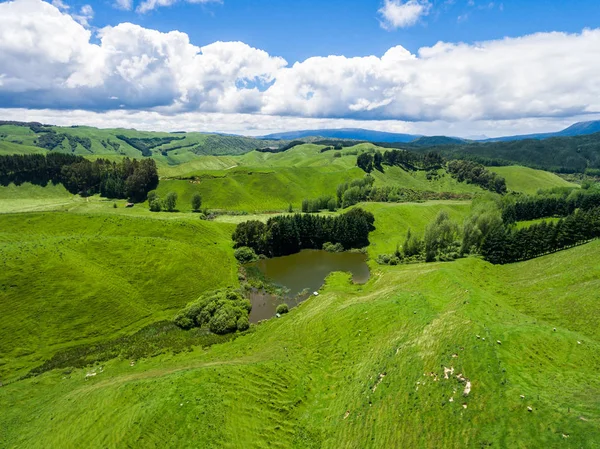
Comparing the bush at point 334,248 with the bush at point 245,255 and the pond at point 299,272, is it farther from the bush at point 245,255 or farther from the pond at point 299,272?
the bush at point 245,255

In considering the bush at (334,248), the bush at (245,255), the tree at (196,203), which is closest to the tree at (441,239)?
the bush at (334,248)

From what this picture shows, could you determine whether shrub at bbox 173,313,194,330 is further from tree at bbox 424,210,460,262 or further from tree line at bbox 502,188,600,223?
tree line at bbox 502,188,600,223

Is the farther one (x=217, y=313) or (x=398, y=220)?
(x=398, y=220)

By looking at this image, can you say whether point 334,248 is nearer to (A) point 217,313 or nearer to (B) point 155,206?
(A) point 217,313

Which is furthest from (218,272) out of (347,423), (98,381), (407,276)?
(347,423)

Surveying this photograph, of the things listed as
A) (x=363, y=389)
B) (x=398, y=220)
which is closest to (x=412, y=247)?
(x=398, y=220)

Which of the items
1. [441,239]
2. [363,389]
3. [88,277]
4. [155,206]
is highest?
[441,239]

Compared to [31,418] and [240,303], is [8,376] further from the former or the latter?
[240,303]
